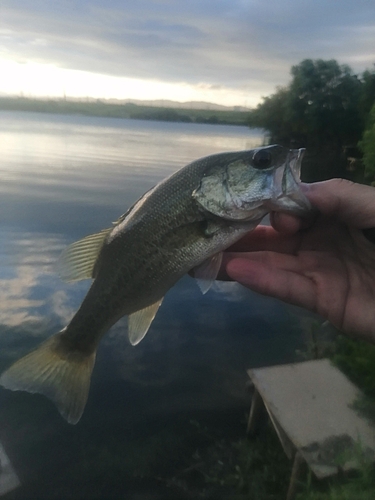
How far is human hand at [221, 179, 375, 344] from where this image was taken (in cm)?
284

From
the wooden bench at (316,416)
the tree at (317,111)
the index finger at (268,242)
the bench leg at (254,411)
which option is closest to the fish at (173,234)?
the index finger at (268,242)

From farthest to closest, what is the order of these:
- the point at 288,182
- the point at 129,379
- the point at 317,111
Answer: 1. the point at 317,111
2. the point at 129,379
3. the point at 288,182

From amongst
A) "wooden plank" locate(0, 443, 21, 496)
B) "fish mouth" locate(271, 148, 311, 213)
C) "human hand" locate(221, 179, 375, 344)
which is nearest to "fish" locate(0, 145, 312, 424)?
"fish mouth" locate(271, 148, 311, 213)

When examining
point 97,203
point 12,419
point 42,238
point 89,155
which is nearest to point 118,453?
point 12,419

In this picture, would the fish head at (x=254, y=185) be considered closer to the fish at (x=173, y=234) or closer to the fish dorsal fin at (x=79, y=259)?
→ the fish at (x=173, y=234)

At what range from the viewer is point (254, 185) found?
270cm

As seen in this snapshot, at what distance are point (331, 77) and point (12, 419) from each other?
5749 centimetres

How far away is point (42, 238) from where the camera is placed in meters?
14.4

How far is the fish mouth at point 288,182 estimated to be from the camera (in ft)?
8.66

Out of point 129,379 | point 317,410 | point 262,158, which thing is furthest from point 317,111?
point 262,158

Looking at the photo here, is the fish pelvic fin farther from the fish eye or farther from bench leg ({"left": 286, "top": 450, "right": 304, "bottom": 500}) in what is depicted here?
bench leg ({"left": 286, "top": 450, "right": 304, "bottom": 500})

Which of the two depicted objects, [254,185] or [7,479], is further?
[7,479]

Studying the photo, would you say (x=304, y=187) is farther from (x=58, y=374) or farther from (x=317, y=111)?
(x=317, y=111)

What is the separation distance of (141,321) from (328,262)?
146 centimetres
